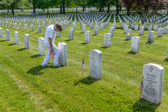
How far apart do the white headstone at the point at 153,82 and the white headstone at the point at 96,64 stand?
1825 millimetres

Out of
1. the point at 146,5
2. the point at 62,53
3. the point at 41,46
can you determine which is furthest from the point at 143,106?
the point at 146,5

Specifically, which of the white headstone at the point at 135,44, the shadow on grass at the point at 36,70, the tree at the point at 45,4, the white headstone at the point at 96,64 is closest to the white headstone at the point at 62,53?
the shadow on grass at the point at 36,70

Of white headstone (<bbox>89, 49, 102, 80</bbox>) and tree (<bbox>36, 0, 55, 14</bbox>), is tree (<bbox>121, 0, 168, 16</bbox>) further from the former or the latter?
tree (<bbox>36, 0, 55, 14</bbox>)

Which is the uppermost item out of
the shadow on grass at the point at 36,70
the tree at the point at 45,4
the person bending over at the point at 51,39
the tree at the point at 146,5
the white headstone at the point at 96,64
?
the tree at the point at 45,4

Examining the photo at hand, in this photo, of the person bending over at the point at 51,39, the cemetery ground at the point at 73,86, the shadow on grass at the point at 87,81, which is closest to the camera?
the cemetery ground at the point at 73,86

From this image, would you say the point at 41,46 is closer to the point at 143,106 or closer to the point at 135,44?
the point at 135,44

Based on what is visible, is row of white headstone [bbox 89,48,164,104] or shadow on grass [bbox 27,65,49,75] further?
shadow on grass [bbox 27,65,49,75]

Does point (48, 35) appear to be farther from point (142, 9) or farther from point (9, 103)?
point (142, 9)

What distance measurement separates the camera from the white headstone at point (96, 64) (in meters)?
6.52

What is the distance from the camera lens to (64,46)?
8.01m

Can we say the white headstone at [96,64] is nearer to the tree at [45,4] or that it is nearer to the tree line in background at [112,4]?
the tree line in background at [112,4]

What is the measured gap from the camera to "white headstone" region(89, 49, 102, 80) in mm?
6525

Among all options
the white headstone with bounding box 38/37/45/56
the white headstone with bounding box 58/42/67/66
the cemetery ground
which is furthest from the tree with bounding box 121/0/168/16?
the white headstone with bounding box 58/42/67/66

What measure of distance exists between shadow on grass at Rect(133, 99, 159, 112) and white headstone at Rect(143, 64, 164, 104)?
14 cm
